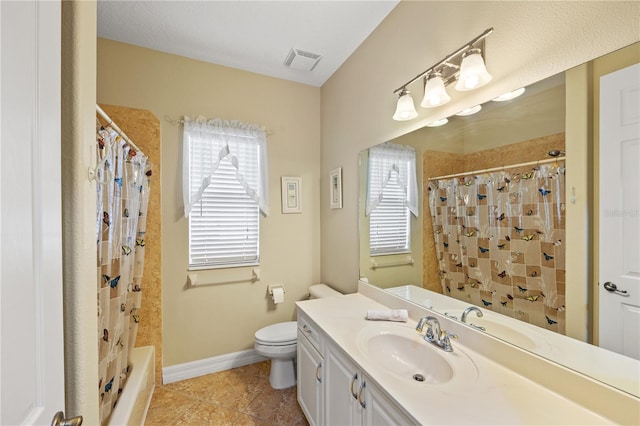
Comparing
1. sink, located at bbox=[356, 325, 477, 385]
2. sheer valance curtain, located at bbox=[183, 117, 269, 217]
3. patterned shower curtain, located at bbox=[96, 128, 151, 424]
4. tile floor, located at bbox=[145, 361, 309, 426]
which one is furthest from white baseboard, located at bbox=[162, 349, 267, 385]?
sink, located at bbox=[356, 325, 477, 385]

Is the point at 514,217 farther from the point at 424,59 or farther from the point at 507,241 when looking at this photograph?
the point at 424,59

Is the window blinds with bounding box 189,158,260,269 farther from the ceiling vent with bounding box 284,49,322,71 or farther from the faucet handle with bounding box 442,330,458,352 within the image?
the faucet handle with bounding box 442,330,458,352

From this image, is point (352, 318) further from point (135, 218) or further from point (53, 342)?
point (135, 218)

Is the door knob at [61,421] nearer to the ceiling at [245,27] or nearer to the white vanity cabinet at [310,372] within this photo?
the white vanity cabinet at [310,372]

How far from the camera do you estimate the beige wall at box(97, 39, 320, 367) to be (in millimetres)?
2180

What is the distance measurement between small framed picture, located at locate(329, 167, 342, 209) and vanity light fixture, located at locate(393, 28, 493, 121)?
2.92ft

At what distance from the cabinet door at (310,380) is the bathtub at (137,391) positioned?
97 centimetres

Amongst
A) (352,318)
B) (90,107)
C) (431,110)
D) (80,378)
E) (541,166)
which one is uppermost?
(431,110)

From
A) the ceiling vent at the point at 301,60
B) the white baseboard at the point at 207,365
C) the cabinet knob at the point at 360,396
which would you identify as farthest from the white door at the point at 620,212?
the white baseboard at the point at 207,365

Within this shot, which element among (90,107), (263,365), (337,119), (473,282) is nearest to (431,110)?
(473,282)

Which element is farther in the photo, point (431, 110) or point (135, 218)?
point (135, 218)

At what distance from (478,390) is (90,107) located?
1.65 meters

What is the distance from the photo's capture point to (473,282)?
128cm

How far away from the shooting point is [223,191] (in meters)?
2.41
